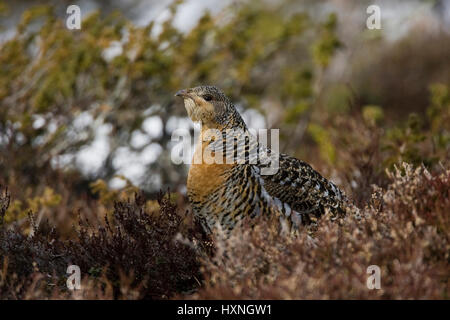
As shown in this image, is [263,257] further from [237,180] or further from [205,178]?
[205,178]

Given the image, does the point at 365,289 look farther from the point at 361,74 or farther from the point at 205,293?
the point at 361,74

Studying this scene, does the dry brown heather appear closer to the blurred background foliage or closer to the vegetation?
the vegetation

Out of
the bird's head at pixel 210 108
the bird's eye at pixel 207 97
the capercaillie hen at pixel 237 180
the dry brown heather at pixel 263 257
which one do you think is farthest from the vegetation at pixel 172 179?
the bird's eye at pixel 207 97

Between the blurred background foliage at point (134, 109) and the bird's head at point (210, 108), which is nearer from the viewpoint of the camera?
the bird's head at point (210, 108)

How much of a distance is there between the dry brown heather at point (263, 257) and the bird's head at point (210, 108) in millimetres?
728

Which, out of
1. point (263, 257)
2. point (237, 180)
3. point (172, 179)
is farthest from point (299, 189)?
point (172, 179)

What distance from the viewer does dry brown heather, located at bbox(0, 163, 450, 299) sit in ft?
9.77

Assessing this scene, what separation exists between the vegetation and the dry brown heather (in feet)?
0.04

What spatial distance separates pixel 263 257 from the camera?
3.42 m

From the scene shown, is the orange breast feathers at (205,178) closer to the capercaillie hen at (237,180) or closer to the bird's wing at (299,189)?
the capercaillie hen at (237,180)

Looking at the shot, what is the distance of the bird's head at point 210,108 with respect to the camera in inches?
174
